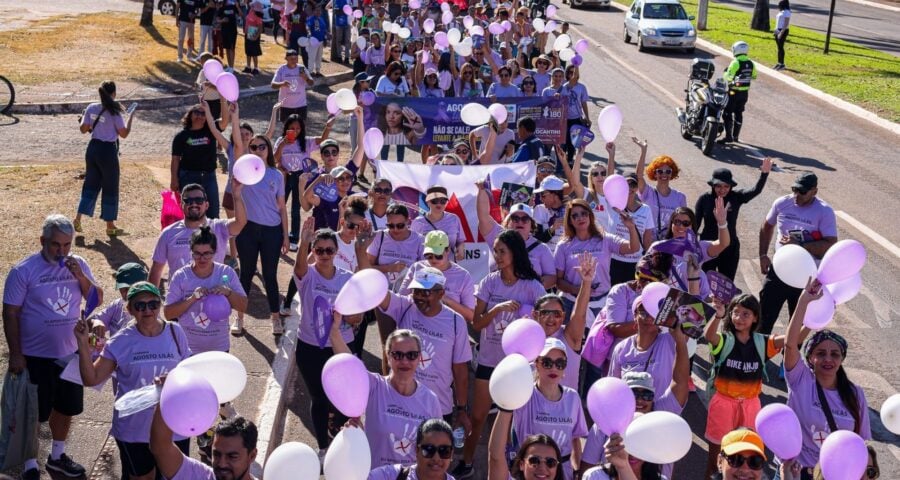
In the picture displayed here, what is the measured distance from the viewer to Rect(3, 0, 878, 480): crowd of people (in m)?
6.11

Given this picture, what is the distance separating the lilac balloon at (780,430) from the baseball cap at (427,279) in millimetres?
2382

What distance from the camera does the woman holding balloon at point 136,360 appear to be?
627 cm

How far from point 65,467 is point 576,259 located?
414 cm

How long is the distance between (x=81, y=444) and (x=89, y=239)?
500cm

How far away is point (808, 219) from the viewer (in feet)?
32.2

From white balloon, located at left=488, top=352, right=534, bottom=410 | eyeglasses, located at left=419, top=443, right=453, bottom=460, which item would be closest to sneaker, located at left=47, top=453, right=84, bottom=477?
eyeglasses, located at left=419, top=443, right=453, bottom=460

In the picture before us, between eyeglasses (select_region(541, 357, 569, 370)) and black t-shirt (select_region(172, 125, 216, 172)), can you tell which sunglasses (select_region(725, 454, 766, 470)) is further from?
black t-shirt (select_region(172, 125, 216, 172))

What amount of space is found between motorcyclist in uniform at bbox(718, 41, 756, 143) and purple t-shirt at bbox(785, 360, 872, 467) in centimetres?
1293

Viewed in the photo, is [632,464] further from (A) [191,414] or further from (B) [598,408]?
(A) [191,414]

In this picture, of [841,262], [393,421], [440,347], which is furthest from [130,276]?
[841,262]

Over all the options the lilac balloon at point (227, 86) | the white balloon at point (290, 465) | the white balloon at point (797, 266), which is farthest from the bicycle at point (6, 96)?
the white balloon at point (290, 465)

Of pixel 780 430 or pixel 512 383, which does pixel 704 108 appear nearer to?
pixel 780 430

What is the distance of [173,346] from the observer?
647cm

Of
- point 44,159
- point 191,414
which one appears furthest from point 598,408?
point 44,159
